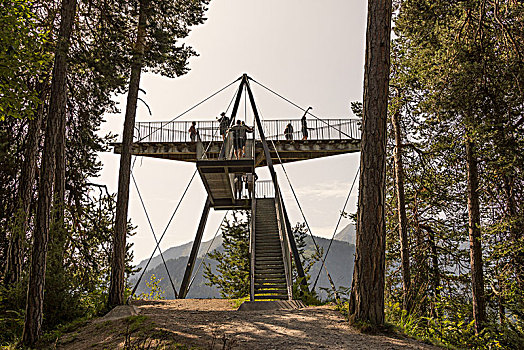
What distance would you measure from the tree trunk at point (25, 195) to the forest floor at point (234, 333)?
2.91 m

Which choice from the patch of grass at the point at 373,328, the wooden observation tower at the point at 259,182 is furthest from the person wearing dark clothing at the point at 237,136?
the patch of grass at the point at 373,328

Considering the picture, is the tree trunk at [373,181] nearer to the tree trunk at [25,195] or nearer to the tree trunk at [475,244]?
the tree trunk at [475,244]

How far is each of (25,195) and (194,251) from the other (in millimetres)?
7042

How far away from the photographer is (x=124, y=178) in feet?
35.4

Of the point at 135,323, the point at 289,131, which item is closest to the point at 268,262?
the point at 135,323

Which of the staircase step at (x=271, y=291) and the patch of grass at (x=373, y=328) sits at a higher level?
the patch of grass at (x=373, y=328)

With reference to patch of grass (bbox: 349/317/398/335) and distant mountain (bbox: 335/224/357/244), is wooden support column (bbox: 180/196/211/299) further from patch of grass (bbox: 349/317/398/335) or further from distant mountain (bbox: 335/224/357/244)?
patch of grass (bbox: 349/317/398/335)

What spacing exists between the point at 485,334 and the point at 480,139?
4597 mm

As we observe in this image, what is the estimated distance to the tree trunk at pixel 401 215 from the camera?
44.2ft

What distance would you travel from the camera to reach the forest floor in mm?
Answer: 6172

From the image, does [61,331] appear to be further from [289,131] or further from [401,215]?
[289,131]

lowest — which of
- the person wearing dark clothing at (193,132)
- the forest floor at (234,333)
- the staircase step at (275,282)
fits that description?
the forest floor at (234,333)

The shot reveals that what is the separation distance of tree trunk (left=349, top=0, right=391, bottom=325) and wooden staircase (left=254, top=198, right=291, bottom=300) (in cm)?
395

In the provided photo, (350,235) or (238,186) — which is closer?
(238,186)
